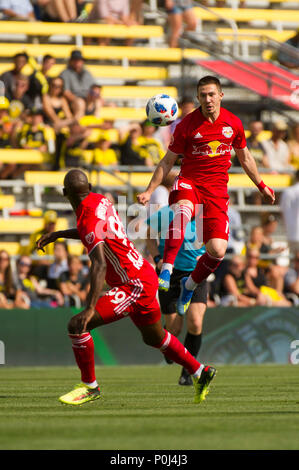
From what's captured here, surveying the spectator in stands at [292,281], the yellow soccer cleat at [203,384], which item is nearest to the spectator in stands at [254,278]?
the spectator in stands at [292,281]

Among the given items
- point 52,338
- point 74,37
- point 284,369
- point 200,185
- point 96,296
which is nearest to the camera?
point 96,296

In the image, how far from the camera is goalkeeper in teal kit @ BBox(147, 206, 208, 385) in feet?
38.5

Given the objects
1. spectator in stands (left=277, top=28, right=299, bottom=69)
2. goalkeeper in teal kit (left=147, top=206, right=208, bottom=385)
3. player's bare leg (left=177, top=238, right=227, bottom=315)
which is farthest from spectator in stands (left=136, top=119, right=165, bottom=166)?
player's bare leg (left=177, top=238, right=227, bottom=315)

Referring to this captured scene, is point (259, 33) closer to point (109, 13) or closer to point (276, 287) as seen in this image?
point (109, 13)

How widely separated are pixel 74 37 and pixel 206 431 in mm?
16921

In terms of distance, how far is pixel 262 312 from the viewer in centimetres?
1647

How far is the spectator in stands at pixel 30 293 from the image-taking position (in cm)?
1620

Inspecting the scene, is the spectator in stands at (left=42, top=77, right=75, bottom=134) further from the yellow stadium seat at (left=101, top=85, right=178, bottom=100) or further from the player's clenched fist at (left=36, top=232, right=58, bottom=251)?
the player's clenched fist at (left=36, top=232, right=58, bottom=251)

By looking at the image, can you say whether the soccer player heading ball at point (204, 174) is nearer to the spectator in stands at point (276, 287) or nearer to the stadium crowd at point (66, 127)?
the spectator in stands at point (276, 287)

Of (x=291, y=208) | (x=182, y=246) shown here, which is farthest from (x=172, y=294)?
(x=291, y=208)

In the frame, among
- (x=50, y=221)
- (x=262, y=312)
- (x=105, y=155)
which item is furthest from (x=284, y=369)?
(x=105, y=155)

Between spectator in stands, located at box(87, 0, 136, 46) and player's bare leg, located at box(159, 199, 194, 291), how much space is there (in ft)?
41.6

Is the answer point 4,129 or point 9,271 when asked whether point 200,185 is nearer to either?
point 9,271
